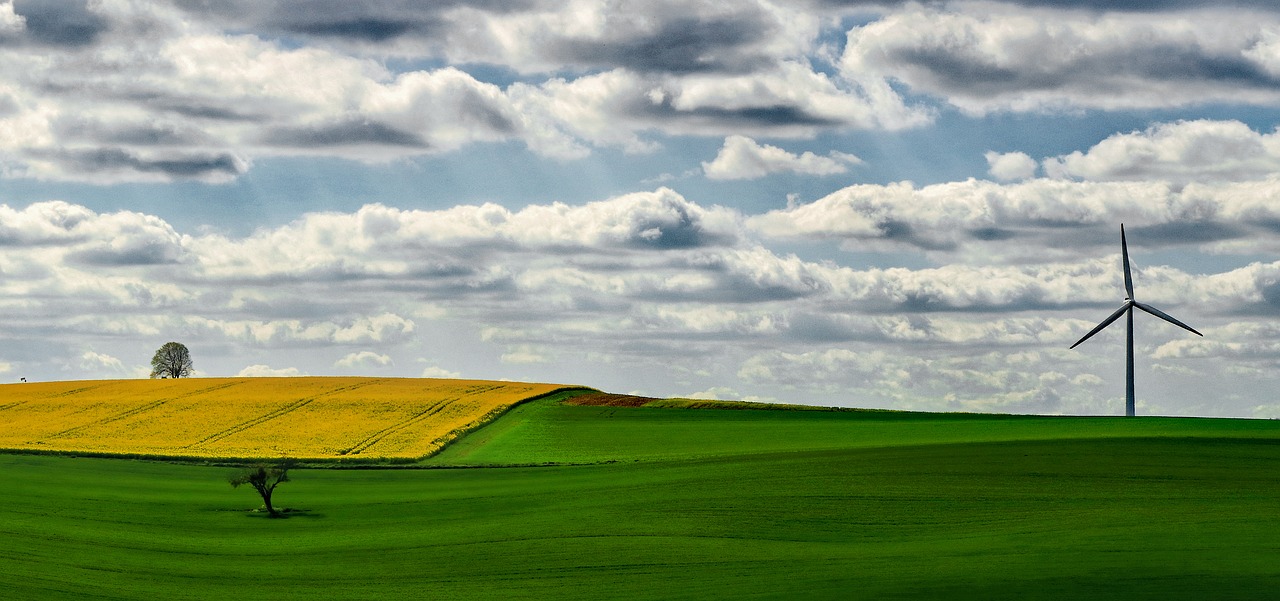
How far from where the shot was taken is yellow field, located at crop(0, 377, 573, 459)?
7394 cm

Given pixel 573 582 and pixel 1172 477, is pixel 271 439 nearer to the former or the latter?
pixel 573 582

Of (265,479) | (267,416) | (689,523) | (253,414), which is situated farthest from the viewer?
(253,414)

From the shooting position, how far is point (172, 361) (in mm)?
143375

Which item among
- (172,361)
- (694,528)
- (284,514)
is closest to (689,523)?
(694,528)

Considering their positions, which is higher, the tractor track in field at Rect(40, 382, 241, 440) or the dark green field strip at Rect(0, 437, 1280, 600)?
the tractor track in field at Rect(40, 382, 241, 440)

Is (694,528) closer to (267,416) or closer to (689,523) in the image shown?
(689,523)

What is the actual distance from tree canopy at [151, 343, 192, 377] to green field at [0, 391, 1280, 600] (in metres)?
78.2

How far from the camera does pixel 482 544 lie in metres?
44.1

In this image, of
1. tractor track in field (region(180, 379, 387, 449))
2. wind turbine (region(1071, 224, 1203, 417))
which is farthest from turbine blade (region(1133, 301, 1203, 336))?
tractor track in field (region(180, 379, 387, 449))

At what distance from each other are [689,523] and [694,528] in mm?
980

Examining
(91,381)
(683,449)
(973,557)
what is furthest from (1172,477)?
(91,381)

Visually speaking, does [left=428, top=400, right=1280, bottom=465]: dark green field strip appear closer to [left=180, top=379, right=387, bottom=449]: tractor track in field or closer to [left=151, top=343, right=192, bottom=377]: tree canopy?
A: [left=180, top=379, right=387, bottom=449]: tractor track in field

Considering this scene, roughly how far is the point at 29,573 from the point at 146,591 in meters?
4.38

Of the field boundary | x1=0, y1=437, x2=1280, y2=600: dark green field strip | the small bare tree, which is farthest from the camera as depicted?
the field boundary
